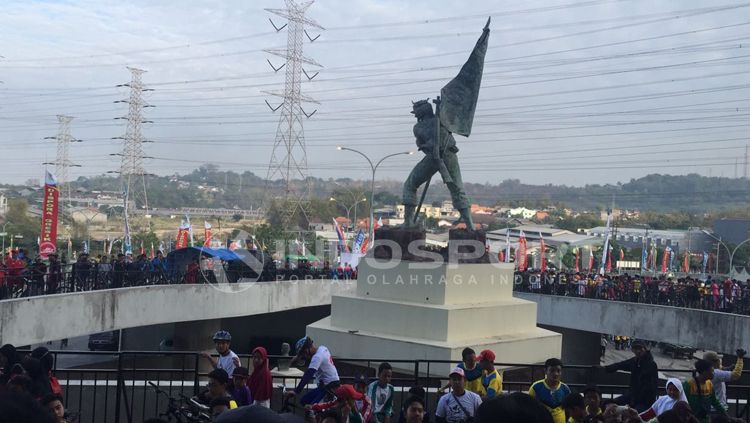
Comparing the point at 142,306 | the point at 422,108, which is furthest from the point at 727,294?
the point at 142,306

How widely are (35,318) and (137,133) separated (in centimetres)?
6052

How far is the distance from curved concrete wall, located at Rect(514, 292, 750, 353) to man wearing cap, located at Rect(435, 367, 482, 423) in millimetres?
17269

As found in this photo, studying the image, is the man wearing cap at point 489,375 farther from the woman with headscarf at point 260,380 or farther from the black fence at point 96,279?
the black fence at point 96,279

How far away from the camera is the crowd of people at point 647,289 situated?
2503cm

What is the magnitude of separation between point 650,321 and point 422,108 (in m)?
12.8

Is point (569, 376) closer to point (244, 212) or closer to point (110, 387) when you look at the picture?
point (110, 387)

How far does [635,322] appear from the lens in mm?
26969

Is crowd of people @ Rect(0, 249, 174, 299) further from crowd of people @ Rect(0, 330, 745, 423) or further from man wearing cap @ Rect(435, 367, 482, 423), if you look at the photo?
man wearing cap @ Rect(435, 367, 482, 423)

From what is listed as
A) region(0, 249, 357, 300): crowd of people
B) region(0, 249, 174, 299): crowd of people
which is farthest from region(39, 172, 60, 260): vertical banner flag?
region(0, 249, 174, 299): crowd of people

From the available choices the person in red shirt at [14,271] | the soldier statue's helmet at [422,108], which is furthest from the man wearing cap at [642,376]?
the person in red shirt at [14,271]

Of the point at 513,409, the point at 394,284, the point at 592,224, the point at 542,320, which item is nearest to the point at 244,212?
the point at 592,224

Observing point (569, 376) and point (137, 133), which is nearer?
point (569, 376)

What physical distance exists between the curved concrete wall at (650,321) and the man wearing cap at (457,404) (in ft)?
56.7

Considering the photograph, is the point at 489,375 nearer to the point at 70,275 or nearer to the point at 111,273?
the point at 70,275
